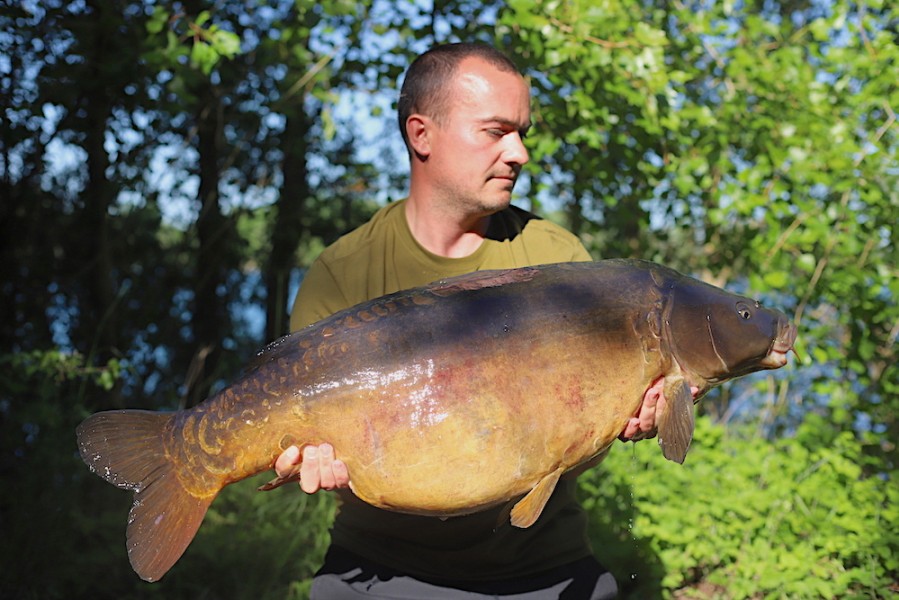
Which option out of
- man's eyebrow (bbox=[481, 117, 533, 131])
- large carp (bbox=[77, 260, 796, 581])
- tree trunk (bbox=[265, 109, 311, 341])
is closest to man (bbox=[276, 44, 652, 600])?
man's eyebrow (bbox=[481, 117, 533, 131])

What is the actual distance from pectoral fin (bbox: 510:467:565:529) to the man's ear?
0.92 metres

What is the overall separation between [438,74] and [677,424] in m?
1.06

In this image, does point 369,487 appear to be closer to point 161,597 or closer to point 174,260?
point 161,597

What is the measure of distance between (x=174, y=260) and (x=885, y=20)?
188 inches

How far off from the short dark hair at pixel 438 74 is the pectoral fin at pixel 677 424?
2.97 ft

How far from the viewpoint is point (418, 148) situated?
240 cm

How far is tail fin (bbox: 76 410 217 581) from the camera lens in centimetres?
188

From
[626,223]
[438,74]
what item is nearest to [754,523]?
[626,223]

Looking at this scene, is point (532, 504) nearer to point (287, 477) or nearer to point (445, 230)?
point (287, 477)

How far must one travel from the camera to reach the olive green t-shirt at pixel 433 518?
224 centimetres

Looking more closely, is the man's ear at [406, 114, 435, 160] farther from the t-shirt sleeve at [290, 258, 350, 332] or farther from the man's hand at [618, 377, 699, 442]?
the man's hand at [618, 377, 699, 442]


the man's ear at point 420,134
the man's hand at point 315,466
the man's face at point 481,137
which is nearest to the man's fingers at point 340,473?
the man's hand at point 315,466

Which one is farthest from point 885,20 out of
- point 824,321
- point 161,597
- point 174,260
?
point 174,260

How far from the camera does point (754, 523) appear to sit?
3807 mm
